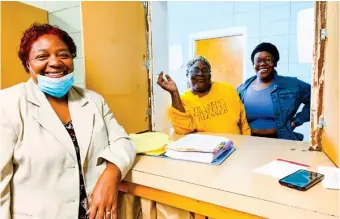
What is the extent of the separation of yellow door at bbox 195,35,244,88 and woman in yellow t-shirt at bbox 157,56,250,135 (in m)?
1.53

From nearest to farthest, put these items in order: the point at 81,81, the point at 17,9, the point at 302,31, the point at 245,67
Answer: the point at 17,9 < the point at 81,81 < the point at 302,31 < the point at 245,67

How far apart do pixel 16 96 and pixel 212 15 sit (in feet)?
9.26

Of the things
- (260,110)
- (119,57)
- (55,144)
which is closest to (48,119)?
(55,144)

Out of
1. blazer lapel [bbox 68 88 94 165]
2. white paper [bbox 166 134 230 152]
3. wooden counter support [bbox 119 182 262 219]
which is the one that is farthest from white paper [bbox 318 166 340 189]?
blazer lapel [bbox 68 88 94 165]

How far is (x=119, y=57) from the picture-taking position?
1.38 meters

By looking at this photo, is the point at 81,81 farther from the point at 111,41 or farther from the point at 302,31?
the point at 302,31

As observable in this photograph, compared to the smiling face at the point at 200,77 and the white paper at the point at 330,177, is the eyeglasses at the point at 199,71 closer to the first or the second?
the smiling face at the point at 200,77

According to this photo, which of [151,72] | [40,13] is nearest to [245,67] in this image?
[151,72]

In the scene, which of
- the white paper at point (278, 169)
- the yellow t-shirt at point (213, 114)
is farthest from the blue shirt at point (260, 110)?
the white paper at point (278, 169)

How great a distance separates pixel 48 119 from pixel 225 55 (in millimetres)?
2728

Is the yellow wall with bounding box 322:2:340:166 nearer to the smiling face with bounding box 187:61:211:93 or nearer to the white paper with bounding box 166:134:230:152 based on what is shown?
the white paper with bounding box 166:134:230:152

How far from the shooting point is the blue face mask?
83cm

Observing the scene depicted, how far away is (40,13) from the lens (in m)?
1.60

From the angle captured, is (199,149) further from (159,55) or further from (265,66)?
(265,66)
